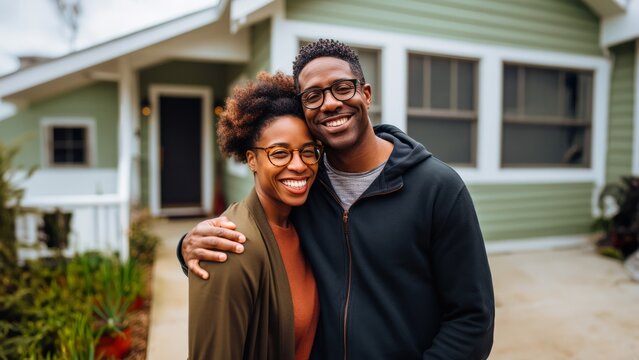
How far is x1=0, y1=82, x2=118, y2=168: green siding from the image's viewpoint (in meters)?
7.55

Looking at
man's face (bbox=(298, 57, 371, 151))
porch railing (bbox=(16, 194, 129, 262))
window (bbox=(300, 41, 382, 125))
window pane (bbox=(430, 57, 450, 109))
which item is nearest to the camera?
man's face (bbox=(298, 57, 371, 151))

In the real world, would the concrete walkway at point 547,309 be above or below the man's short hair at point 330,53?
below

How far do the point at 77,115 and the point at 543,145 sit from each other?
7.55 metres

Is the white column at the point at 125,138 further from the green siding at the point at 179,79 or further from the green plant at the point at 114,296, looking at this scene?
the green siding at the point at 179,79

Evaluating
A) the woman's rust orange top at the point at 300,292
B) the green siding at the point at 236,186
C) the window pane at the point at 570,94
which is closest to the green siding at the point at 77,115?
the green siding at the point at 236,186

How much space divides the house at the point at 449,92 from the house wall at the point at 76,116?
0.02 m

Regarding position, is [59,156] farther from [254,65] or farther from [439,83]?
[439,83]

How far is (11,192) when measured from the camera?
4.39 meters

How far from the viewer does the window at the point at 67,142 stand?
7602 mm

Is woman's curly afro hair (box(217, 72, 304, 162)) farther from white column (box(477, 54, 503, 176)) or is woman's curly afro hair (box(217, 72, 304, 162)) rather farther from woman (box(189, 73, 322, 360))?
white column (box(477, 54, 503, 176))

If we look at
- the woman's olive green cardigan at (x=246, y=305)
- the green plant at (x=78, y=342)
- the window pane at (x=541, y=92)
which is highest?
the window pane at (x=541, y=92)

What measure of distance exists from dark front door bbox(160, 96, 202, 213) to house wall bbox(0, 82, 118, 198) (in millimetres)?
840

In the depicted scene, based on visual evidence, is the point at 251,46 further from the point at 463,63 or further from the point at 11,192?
the point at 11,192

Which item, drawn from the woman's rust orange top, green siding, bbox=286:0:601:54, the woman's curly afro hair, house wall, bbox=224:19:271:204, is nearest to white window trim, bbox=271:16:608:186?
green siding, bbox=286:0:601:54
